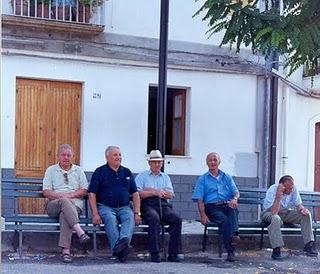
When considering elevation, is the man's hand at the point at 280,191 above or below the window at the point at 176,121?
below

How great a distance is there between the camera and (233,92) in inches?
570

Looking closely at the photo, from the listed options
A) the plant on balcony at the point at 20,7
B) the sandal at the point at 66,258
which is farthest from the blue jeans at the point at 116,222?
the plant on balcony at the point at 20,7

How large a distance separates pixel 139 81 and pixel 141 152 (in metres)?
1.38

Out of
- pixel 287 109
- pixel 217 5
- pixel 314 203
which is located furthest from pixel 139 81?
pixel 217 5

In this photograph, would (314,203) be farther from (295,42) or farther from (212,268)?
(295,42)

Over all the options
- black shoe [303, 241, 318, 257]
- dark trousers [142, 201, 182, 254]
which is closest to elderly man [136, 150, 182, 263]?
dark trousers [142, 201, 182, 254]

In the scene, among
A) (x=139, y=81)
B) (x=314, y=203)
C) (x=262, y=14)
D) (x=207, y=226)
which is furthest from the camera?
(x=139, y=81)

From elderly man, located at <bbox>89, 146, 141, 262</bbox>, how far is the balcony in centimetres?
414

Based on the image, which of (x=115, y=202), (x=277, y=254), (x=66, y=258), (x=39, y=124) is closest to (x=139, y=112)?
(x=39, y=124)

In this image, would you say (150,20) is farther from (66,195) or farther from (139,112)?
(66,195)

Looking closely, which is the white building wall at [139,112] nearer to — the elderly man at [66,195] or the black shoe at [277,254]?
the elderly man at [66,195]

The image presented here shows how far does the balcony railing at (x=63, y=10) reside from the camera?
40.5 feet

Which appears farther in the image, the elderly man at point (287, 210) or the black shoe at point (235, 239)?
the elderly man at point (287, 210)

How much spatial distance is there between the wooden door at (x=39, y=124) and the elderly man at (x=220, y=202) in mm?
3983
